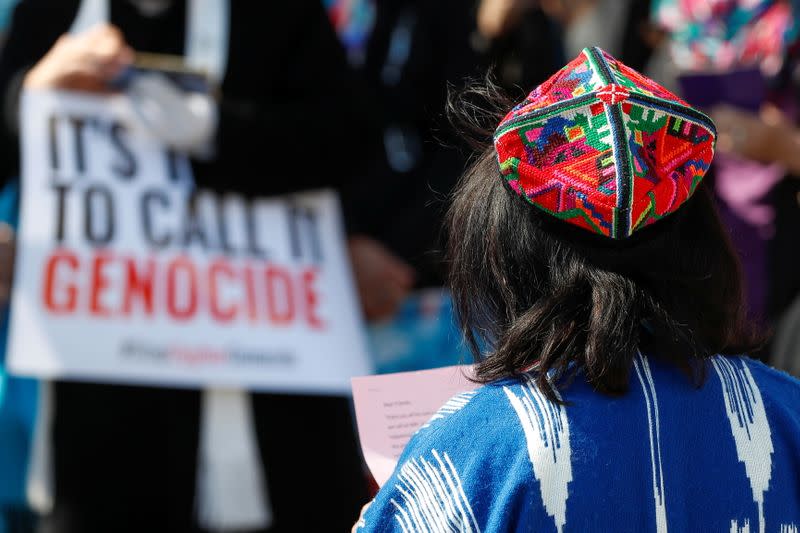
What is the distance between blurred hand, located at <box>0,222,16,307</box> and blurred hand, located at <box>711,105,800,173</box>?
1997 millimetres

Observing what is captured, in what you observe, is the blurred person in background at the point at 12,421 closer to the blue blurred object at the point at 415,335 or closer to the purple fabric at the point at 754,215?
the blue blurred object at the point at 415,335

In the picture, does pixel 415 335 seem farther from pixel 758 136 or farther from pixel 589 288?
pixel 589 288

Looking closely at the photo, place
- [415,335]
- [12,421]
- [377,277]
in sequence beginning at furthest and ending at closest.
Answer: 1. [415,335]
2. [377,277]
3. [12,421]

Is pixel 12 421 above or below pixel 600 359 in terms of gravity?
below

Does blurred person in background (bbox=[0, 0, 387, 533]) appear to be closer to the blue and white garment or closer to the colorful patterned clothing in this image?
the colorful patterned clothing

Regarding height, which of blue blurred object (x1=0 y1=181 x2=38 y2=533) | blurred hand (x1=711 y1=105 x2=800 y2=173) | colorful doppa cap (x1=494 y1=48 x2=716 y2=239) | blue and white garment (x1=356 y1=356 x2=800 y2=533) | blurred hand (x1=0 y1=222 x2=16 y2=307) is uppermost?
colorful doppa cap (x1=494 y1=48 x2=716 y2=239)

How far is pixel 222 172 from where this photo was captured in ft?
9.51

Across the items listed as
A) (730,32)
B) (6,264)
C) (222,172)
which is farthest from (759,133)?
(6,264)

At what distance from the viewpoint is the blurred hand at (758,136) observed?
343 centimetres

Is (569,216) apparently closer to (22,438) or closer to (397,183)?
(22,438)

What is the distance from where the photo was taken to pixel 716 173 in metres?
3.64

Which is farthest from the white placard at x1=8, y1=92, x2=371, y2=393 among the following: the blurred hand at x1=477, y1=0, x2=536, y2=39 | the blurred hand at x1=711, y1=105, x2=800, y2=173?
the blurred hand at x1=711, y1=105, x2=800, y2=173

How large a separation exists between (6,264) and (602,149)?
1.76 meters

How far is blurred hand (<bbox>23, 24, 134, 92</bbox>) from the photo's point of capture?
2729 millimetres
